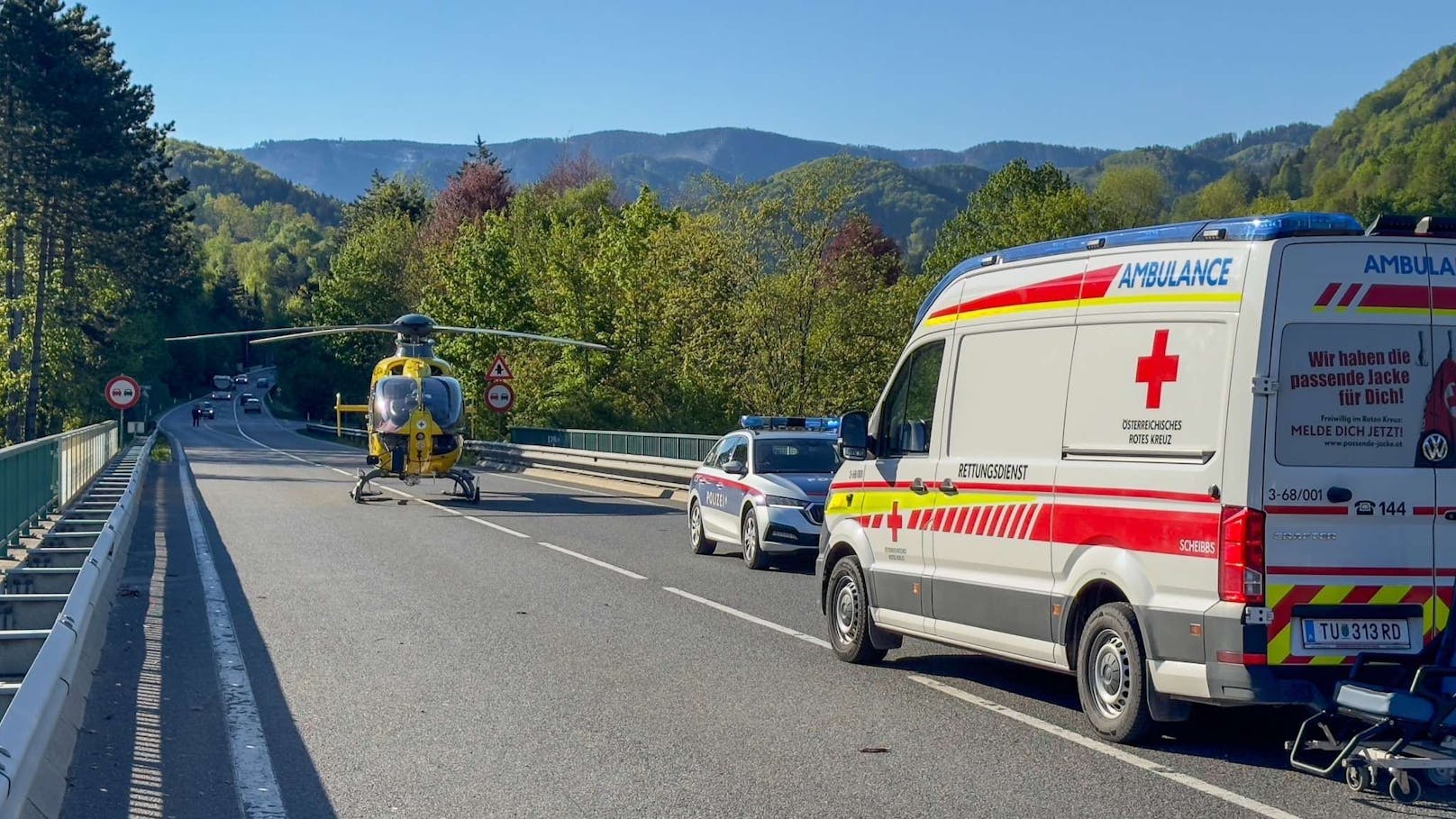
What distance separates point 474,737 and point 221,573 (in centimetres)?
904

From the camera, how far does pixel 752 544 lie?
1723 cm

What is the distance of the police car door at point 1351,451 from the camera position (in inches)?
273

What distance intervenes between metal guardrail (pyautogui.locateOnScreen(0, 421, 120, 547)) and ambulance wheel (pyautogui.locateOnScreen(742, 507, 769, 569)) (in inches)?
301

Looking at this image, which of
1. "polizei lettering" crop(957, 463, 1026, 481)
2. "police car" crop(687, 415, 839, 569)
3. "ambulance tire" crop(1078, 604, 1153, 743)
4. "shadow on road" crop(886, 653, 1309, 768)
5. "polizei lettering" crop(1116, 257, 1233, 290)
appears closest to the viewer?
"polizei lettering" crop(1116, 257, 1233, 290)

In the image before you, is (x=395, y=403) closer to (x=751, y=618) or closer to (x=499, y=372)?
(x=499, y=372)

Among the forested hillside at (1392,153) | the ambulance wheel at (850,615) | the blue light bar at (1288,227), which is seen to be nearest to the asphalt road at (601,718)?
the ambulance wheel at (850,615)

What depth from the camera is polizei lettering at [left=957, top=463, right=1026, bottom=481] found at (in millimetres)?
8508

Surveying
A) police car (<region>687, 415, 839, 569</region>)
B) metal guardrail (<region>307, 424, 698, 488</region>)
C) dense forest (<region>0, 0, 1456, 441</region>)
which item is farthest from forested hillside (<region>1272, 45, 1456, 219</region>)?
police car (<region>687, 415, 839, 569</region>)

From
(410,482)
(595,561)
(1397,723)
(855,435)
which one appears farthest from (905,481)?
(410,482)

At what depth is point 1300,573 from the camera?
693 centimetres

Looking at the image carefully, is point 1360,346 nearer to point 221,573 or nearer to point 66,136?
point 221,573

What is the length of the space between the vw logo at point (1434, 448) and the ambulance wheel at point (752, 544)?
34.0ft

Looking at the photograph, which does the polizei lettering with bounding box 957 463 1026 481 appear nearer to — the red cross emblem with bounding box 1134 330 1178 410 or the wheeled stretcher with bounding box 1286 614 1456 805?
the red cross emblem with bounding box 1134 330 1178 410

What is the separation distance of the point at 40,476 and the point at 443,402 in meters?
11.3
